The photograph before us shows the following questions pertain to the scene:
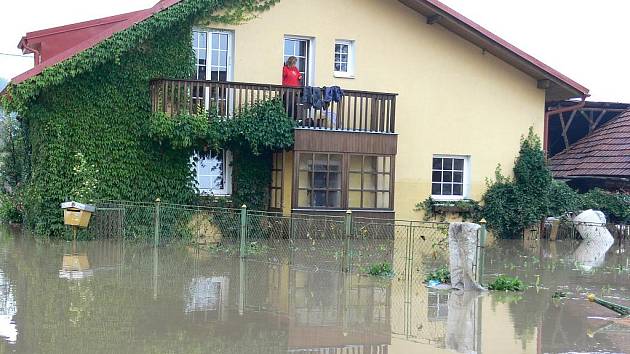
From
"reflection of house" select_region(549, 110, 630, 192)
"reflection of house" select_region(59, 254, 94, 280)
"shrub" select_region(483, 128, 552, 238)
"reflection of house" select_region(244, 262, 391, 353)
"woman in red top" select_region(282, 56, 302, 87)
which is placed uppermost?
"woman in red top" select_region(282, 56, 302, 87)

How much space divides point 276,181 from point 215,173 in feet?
4.91

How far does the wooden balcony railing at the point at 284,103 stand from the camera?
2064 cm

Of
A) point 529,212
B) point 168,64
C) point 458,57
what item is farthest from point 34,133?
point 529,212

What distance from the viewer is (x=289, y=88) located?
21328 millimetres

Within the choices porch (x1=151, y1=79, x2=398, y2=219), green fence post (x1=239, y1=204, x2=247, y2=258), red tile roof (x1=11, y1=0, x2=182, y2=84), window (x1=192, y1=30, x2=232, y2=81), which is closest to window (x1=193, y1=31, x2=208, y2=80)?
window (x1=192, y1=30, x2=232, y2=81)

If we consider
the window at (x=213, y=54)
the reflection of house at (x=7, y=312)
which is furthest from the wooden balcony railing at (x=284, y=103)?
the reflection of house at (x=7, y=312)

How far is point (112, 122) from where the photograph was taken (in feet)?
68.8

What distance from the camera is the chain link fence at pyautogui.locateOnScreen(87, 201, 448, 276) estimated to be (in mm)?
15828

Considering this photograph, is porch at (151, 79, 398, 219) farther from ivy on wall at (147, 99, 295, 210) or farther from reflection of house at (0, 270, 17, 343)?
reflection of house at (0, 270, 17, 343)

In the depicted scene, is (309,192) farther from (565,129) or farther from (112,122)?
(565,129)

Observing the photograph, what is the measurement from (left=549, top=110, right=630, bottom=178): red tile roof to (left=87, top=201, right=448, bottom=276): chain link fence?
33.0ft

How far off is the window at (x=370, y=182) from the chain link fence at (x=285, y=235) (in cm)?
230

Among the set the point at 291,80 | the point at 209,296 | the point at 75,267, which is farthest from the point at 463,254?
the point at 291,80

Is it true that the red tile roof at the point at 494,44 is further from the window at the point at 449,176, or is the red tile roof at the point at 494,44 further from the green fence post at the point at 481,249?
the green fence post at the point at 481,249
